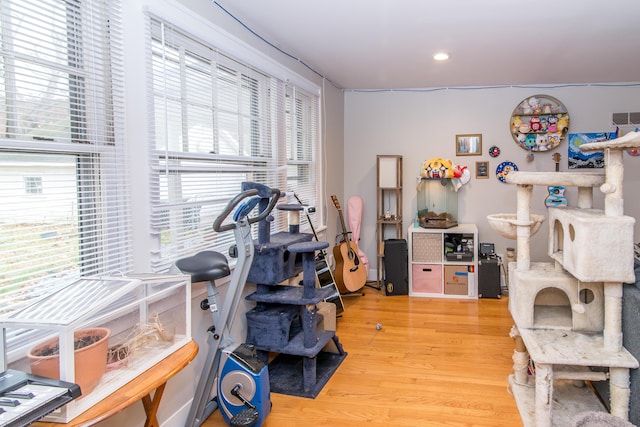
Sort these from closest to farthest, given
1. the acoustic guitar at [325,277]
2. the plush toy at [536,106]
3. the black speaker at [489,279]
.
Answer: the acoustic guitar at [325,277]
the black speaker at [489,279]
the plush toy at [536,106]

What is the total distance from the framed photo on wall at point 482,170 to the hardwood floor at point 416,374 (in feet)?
4.73

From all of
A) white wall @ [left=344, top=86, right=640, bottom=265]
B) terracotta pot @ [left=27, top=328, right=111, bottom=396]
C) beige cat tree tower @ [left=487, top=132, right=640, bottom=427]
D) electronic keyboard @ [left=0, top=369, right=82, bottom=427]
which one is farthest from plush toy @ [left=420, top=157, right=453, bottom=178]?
electronic keyboard @ [left=0, top=369, right=82, bottom=427]

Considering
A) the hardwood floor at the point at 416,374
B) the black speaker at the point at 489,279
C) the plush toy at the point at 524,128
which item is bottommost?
the hardwood floor at the point at 416,374

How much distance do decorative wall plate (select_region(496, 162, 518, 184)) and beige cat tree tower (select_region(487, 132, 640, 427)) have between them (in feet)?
7.30

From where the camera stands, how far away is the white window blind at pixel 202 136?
2.20 metres

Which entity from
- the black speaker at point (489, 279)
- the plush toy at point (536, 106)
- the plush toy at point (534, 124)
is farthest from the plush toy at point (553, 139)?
the black speaker at point (489, 279)

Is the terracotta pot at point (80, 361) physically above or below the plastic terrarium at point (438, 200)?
below

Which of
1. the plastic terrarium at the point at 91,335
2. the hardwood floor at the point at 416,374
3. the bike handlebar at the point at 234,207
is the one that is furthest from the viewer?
the hardwood floor at the point at 416,374

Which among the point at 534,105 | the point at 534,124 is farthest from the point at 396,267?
the point at 534,105

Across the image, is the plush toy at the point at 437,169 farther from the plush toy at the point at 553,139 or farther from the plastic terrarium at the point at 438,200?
the plush toy at the point at 553,139

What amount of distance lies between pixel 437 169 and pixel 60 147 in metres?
3.87

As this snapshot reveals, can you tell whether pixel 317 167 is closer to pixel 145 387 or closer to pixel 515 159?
pixel 515 159

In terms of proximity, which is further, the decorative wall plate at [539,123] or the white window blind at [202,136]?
the decorative wall plate at [539,123]

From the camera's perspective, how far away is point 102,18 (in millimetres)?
1868
